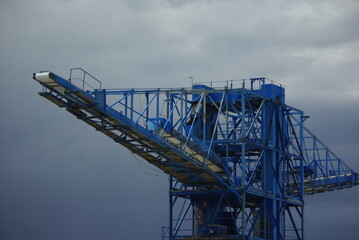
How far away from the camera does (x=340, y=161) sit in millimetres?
142500

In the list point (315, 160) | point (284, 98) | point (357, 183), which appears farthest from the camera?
point (357, 183)

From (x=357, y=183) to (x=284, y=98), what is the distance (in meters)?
30.5

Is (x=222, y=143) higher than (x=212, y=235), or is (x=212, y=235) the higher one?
(x=222, y=143)

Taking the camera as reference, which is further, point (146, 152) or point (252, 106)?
point (252, 106)

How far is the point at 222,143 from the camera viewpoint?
113 m

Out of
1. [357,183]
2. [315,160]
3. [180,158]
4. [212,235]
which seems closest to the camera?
[180,158]

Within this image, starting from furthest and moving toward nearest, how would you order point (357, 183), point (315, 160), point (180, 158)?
point (357, 183) < point (315, 160) < point (180, 158)

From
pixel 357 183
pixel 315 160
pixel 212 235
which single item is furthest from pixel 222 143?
pixel 357 183

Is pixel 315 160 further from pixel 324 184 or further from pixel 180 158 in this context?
pixel 180 158

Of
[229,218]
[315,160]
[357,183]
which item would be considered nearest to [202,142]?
[229,218]

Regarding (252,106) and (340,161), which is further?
(340,161)

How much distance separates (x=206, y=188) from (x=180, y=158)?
28.9 ft

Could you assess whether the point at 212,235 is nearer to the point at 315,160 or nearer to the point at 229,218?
the point at 229,218

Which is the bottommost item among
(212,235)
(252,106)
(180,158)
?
(212,235)
